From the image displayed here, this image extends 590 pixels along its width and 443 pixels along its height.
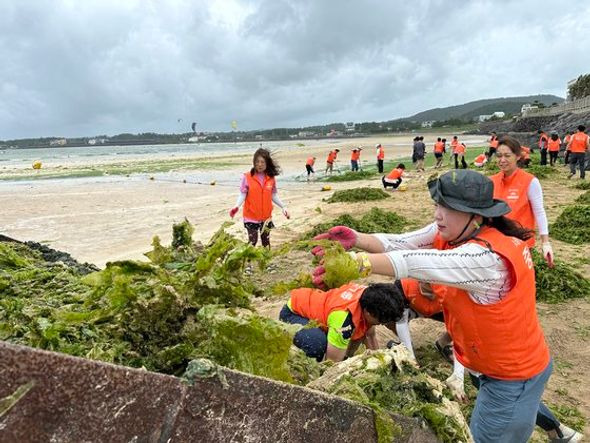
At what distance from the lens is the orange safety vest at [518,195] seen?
5.11 m

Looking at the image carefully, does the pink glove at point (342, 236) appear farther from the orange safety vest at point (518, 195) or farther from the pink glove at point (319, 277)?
the orange safety vest at point (518, 195)

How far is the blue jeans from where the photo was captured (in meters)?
2.73

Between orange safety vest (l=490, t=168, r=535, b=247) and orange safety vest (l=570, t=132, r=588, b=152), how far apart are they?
612 inches

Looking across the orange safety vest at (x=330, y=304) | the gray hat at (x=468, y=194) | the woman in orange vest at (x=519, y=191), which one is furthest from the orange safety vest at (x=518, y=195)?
the gray hat at (x=468, y=194)

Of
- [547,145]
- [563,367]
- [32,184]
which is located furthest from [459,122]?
[563,367]

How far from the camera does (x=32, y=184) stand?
91.3 feet

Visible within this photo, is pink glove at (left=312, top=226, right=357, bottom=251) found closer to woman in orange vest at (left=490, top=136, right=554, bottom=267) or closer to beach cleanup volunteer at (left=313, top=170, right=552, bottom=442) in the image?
beach cleanup volunteer at (left=313, top=170, right=552, bottom=442)

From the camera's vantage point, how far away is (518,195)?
5133 millimetres

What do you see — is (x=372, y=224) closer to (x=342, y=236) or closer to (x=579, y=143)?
(x=342, y=236)

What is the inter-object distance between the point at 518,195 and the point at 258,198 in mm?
4223

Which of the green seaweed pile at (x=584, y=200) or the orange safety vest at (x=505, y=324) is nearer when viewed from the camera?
the orange safety vest at (x=505, y=324)

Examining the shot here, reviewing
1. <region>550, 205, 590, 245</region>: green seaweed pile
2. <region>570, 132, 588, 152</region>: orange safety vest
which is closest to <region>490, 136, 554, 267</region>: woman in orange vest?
<region>550, 205, 590, 245</region>: green seaweed pile

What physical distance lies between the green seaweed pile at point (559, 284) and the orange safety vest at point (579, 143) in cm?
1316

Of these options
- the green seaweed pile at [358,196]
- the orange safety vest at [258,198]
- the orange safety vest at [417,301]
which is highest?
the orange safety vest at [258,198]
